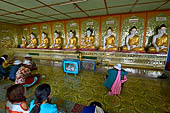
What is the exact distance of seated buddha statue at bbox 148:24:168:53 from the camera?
12.8 ft

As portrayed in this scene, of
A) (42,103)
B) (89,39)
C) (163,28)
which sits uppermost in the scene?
(163,28)

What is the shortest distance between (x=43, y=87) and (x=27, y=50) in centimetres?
648

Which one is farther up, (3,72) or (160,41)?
(160,41)

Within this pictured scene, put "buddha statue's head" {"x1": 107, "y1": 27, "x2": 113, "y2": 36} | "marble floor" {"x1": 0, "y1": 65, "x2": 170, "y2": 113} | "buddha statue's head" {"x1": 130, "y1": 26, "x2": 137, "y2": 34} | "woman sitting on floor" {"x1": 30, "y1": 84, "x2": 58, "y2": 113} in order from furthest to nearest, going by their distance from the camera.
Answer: "buddha statue's head" {"x1": 107, "y1": 27, "x2": 113, "y2": 36}, "buddha statue's head" {"x1": 130, "y1": 26, "x2": 137, "y2": 34}, "marble floor" {"x1": 0, "y1": 65, "x2": 170, "y2": 113}, "woman sitting on floor" {"x1": 30, "y1": 84, "x2": 58, "y2": 113}

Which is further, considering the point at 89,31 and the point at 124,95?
the point at 89,31

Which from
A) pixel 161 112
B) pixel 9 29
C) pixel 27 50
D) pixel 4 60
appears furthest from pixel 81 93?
pixel 9 29

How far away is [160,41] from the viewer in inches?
159

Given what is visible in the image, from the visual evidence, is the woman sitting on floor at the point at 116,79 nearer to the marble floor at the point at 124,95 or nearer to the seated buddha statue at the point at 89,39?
the marble floor at the point at 124,95

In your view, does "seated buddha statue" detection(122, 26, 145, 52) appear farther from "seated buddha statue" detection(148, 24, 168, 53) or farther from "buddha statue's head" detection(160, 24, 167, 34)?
"buddha statue's head" detection(160, 24, 167, 34)

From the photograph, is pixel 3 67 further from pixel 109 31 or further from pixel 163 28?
pixel 163 28

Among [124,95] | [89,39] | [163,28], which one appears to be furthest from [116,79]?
[163,28]

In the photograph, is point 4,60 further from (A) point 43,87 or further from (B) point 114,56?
(B) point 114,56

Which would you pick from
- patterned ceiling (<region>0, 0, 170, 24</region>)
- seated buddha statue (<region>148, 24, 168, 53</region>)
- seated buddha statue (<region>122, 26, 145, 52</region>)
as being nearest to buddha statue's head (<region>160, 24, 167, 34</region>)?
seated buddha statue (<region>148, 24, 168, 53</region>)

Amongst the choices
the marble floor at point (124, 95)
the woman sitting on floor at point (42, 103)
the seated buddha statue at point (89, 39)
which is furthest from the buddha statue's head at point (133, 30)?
the woman sitting on floor at point (42, 103)
